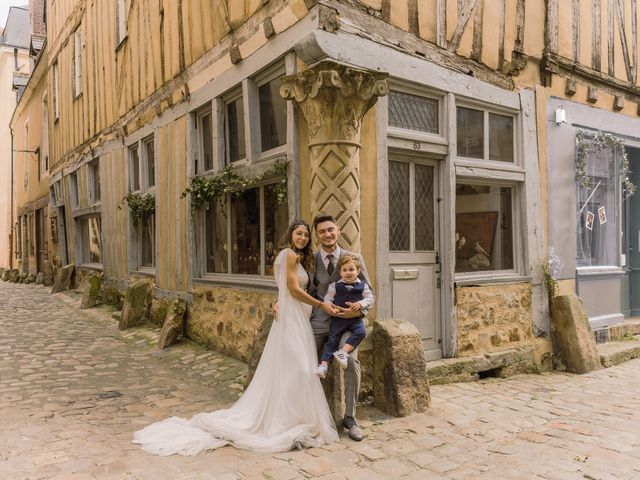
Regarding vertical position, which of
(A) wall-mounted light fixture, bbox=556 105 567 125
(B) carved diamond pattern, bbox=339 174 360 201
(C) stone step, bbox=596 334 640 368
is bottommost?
(C) stone step, bbox=596 334 640 368

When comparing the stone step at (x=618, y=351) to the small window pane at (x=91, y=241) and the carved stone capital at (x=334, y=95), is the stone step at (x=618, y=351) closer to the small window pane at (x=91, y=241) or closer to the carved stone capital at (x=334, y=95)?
the carved stone capital at (x=334, y=95)

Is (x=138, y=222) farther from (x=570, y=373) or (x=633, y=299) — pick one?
(x=633, y=299)

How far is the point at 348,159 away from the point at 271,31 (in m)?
1.56

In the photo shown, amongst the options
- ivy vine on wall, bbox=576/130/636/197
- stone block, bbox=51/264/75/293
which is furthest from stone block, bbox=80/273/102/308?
ivy vine on wall, bbox=576/130/636/197

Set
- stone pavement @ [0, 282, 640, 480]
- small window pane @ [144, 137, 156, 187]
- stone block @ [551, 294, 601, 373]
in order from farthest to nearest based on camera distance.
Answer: small window pane @ [144, 137, 156, 187], stone block @ [551, 294, 601, 373], stone pavement @ [0, 282, 640, 480]

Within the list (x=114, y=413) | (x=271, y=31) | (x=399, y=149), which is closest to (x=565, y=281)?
(x=399, y=149)

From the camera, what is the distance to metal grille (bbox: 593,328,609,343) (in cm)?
690

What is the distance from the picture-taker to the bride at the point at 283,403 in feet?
11.4

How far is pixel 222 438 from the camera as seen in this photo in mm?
3543

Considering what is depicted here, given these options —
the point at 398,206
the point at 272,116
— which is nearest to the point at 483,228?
the point at 398,206

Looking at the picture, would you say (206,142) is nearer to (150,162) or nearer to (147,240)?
(150,162)

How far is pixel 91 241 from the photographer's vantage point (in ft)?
38.4

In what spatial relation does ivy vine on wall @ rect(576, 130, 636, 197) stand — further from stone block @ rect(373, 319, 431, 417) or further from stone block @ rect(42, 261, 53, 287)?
stone block @ rect(42, 261, 53, 287)

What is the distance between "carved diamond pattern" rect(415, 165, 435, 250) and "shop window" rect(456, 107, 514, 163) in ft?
1.73
